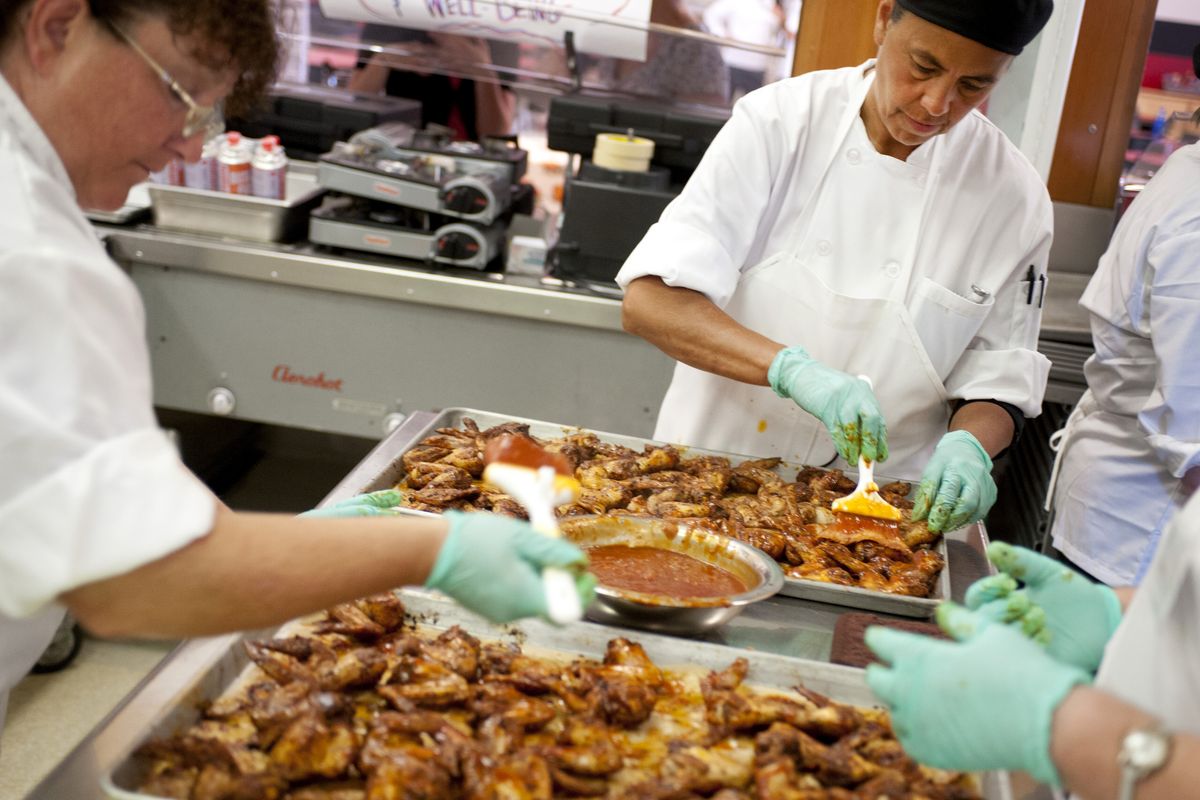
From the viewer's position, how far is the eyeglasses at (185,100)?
129cm

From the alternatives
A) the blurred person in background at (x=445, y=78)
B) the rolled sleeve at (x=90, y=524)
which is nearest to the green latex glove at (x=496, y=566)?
the rolled sleeve at (x=90, y=524)

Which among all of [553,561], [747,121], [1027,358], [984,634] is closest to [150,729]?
[553,561]

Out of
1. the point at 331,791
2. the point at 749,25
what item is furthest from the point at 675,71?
the point at 331,791

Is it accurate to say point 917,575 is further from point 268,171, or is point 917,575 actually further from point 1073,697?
point 268,171

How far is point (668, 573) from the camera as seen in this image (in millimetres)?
1988

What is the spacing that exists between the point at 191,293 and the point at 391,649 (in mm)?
2577

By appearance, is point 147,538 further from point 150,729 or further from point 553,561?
point 553,561

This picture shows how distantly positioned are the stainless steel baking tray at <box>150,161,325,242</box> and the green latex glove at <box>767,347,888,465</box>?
2.23m

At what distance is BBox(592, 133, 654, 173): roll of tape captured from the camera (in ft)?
12.2

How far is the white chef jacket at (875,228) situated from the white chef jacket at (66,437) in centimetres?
154

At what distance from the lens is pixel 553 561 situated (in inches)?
55.1

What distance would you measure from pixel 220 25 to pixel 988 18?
1.56 m

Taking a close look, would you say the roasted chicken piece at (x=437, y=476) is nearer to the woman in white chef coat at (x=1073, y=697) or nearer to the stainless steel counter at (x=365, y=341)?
the woman in white chef coat at (x=1073, y=697)

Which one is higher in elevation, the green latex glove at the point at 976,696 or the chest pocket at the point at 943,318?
the chest pocket at the point at 943,318
